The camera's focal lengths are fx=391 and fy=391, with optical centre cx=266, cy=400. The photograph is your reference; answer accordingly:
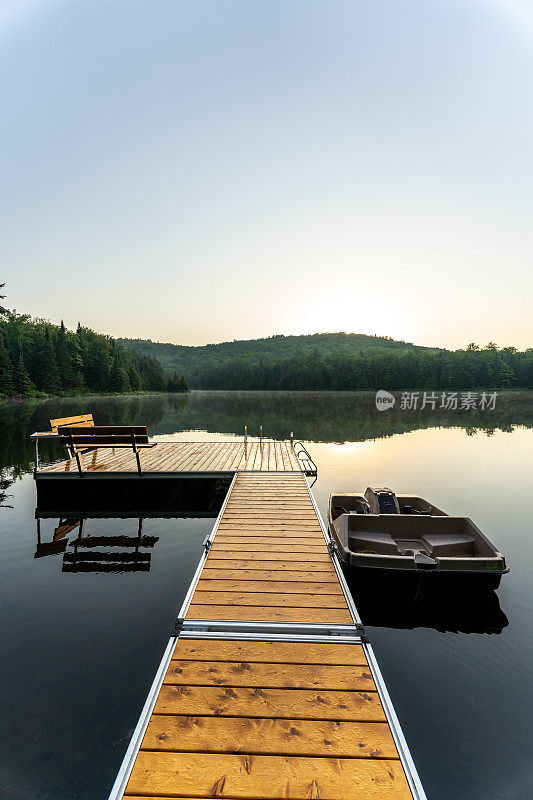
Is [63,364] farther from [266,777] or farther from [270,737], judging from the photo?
[266,777]

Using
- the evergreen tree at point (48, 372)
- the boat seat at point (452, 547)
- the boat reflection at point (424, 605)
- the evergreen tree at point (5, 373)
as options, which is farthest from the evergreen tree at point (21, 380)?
the boat seat at point (452, 547)

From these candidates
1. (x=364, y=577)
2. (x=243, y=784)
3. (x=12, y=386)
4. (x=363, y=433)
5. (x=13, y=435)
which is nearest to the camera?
(x=243, y=784)

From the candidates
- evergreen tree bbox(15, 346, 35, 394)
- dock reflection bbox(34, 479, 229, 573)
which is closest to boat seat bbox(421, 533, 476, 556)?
dock reflection bbox(34, 479, 229, 573)

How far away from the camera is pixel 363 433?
3531 cm

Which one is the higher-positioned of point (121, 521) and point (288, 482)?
point (288, 482)

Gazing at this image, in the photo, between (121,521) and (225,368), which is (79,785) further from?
(225,368)

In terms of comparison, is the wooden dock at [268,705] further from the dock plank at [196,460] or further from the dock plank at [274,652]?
the dock plank at [196,460]

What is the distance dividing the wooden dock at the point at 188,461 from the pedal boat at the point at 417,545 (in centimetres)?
403

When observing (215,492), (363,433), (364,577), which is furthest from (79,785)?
(363,433)

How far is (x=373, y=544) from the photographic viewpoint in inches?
317

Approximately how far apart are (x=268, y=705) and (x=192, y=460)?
11.3 meters

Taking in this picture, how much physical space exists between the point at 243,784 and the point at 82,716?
10.4 feet

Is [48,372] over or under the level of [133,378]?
over

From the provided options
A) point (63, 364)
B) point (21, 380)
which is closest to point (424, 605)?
point (21, 380)
